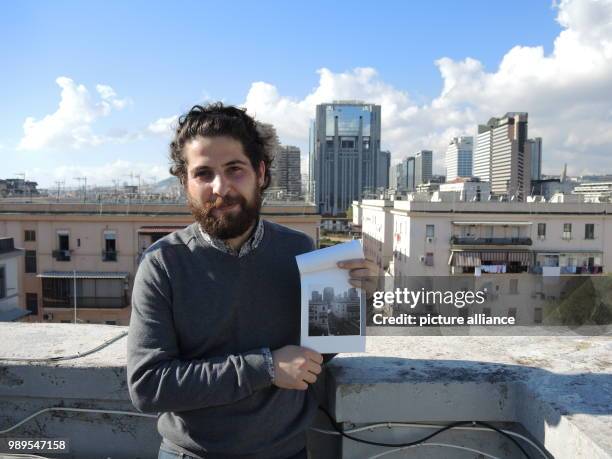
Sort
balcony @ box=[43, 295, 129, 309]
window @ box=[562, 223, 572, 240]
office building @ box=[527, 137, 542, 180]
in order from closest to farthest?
balcony @ box=[43, 295, 129, 309], window @ box=[562, 223, 572, 240], office building @ box=[527, 137, 542, 180]

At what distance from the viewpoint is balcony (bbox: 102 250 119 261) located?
21745mm

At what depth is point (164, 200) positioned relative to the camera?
24422 mm

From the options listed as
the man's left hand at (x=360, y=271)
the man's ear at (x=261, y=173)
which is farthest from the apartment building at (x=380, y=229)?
the man's left hand at (x=360, y=271)

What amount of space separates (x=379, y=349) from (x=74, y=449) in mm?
1247

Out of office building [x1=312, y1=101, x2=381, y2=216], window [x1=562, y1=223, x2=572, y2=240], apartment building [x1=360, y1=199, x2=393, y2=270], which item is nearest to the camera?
window [x1=562, y1=223, x2=572, y2=240]

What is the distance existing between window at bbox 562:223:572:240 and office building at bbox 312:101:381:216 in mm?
82587

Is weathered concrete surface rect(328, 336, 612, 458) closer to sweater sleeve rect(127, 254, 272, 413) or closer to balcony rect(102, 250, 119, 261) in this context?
sweater sleeve rect(127, 254, 272, 413)

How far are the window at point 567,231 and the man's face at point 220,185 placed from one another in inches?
1118

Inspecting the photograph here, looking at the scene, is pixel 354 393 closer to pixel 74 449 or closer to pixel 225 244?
pixel 225 244

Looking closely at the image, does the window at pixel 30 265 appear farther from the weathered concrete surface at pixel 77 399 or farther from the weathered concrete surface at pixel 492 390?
the weathered concrete surface at pixel 492 390

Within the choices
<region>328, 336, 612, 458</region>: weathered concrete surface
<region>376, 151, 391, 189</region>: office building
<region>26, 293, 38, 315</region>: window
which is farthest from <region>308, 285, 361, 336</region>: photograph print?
<region>376, 151, 391, 189</region>: office building

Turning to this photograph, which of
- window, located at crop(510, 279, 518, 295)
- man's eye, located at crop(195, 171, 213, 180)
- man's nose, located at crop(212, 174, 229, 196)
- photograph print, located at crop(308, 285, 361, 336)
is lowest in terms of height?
window, located at crop(510, 279, 518, 295)

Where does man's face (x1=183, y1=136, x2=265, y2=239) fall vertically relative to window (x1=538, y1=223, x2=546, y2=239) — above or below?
above

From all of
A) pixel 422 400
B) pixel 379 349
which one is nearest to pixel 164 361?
pixel 422 400
